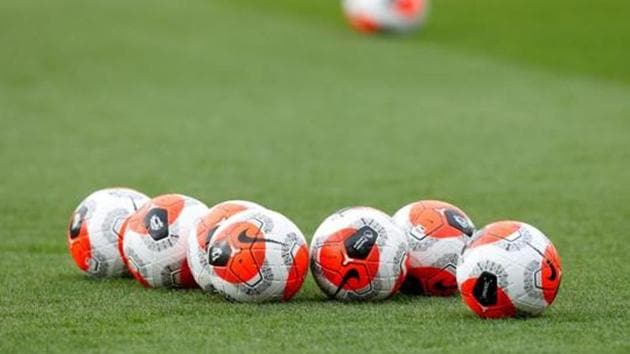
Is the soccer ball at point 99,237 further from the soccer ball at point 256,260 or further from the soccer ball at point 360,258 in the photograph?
the soccer ball at point 360,258

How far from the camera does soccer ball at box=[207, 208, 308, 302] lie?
28.7 feet

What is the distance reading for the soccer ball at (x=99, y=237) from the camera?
32.5 ft

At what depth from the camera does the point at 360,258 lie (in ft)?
29.1

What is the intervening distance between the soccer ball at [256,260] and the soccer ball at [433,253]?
2.50 feet

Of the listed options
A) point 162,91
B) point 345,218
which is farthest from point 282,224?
point 162,91

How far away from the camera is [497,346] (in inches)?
298

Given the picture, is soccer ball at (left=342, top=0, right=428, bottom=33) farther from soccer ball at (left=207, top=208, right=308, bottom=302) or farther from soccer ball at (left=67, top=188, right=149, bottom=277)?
soccer ball at (left=207, top=208, right=308, bottom=302)

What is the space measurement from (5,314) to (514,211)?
5935 mm

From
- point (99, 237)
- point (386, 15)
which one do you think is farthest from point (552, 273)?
point (386, 15)

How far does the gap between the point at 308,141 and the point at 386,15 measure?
986cm

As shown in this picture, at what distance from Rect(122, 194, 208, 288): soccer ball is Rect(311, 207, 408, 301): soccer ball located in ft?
2.82

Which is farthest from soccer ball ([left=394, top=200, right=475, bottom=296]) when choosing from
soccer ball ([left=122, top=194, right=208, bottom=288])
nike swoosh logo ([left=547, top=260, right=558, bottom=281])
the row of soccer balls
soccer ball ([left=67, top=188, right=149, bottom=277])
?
soccer ball ([left=67, top=188, right=149, bottom=277])

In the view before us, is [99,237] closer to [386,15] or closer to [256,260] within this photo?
[256,260]

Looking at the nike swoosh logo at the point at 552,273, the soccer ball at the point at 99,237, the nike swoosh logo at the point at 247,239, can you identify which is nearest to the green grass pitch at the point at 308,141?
the soccer ball at the point at 99,237
